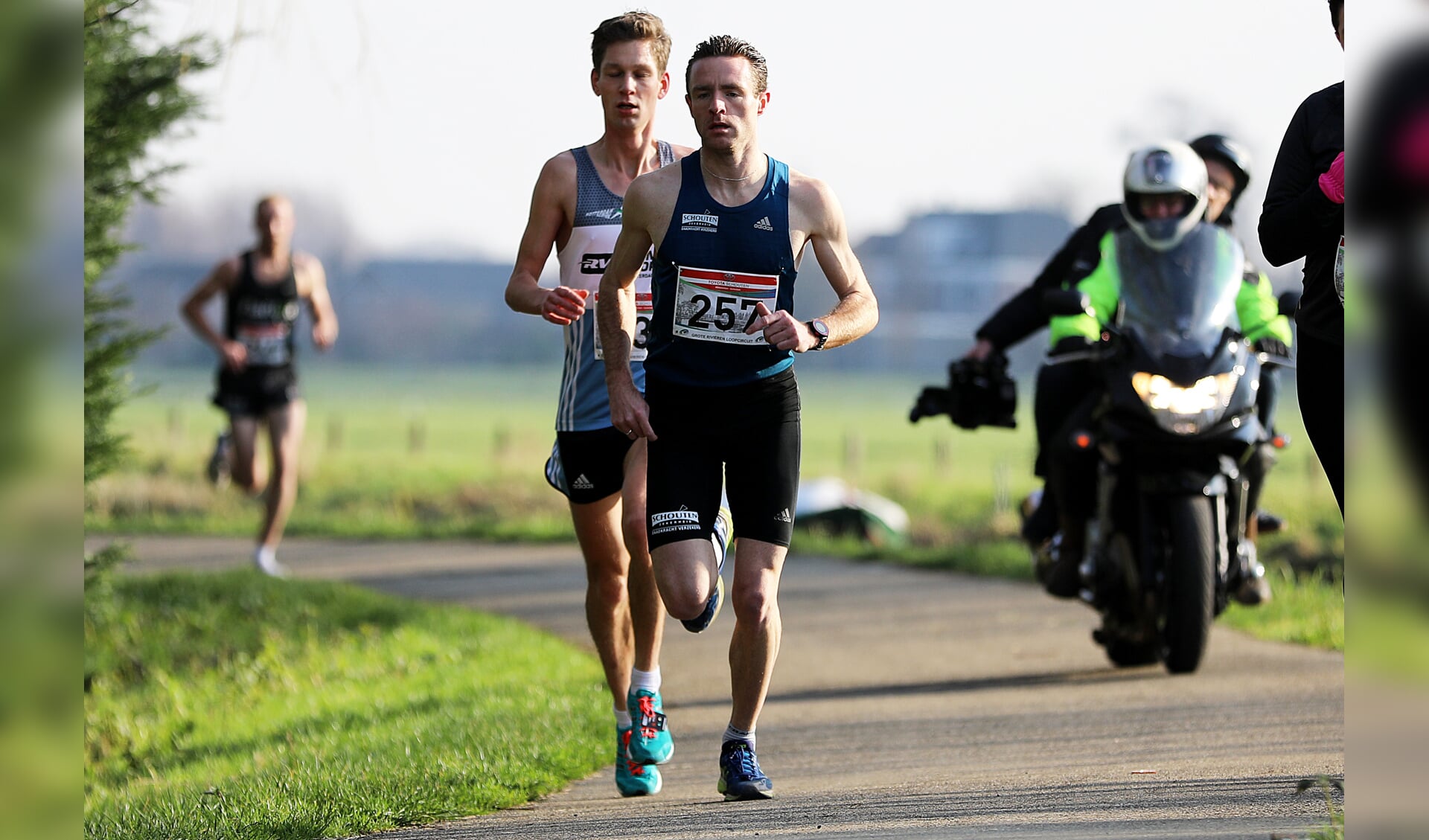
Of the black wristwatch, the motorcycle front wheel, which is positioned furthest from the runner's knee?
the motorcycle front wheel

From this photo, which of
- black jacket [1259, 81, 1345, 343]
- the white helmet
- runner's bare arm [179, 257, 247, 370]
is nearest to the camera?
black jacket [1259, 81, 1345, 343]

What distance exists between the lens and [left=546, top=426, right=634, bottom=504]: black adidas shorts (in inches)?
249

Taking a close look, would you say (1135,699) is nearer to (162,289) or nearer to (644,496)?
(644,496)

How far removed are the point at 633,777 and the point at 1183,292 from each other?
361 cm

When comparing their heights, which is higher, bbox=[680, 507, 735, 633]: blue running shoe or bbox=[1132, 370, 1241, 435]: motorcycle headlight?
bbox=[1132, 370, 1241, 435]: motorcycle headlight

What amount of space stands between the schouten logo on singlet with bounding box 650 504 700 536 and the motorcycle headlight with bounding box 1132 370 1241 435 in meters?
3.02

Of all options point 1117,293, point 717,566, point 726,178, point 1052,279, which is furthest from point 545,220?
point 1052,279

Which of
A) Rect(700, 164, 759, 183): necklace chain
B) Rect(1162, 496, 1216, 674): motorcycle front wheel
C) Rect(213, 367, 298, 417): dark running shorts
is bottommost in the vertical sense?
Rect(1162, 496, 1216, 674): motorcycle front wheel

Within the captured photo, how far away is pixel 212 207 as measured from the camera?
77.6 meters

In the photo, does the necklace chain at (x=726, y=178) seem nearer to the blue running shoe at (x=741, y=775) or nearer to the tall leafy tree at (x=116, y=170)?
the blue running shoe at (x=741, y=775)

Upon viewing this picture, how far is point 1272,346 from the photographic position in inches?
330

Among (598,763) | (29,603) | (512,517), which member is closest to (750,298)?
(598,763)

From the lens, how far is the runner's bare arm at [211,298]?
522 inches

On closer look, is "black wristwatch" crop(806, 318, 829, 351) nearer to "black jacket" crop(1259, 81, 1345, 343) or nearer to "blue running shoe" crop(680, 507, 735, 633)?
"blue running shoe" crop(680, 507, 735, 633)
